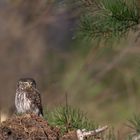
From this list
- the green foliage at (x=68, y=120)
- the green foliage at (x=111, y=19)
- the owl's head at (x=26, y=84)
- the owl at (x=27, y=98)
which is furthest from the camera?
the owl's head at (x=26, y=84)

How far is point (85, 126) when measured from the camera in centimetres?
542

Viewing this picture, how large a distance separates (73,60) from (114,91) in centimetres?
177

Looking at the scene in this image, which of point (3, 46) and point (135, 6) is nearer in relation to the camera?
point (135, 6)

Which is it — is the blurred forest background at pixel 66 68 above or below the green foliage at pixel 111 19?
above

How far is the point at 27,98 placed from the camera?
22.9 feet

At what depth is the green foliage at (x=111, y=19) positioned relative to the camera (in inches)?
225

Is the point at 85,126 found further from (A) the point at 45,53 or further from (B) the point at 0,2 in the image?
(A) the point at 45,53

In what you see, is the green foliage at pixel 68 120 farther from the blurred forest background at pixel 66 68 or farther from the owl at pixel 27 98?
the blurred forest background at pixel 66 68

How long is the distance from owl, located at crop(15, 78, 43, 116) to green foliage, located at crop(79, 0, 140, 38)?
1.04 metres

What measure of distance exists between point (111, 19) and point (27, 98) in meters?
1.52

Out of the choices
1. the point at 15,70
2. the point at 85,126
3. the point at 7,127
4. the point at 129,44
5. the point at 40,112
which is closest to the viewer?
the point at 7,127

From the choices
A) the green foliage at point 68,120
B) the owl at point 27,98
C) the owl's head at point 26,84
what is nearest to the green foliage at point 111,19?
the green foliage at point 68,120

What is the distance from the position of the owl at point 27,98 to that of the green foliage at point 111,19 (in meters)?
1.04

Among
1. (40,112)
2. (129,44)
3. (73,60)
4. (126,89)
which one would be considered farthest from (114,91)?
(40,112)
